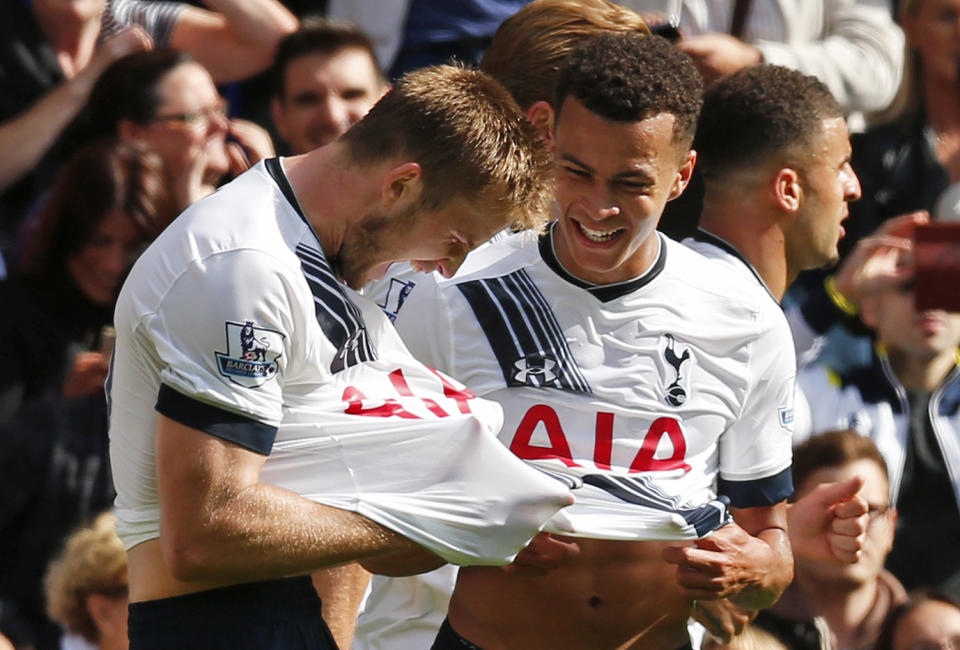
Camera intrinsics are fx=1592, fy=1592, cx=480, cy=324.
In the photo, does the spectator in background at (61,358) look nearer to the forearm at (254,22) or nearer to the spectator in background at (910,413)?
the forearm at (254,22)

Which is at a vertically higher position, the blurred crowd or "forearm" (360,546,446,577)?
"forearm" (360,546,446,577)

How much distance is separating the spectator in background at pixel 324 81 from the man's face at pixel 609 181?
2.48 metres

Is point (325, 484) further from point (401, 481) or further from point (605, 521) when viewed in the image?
point (605, 521)

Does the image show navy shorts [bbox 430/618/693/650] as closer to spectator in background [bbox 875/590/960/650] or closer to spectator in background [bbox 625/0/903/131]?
spectator in background [bbox 875/590/960/650]

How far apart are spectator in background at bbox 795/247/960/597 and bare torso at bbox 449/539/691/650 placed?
2.05 m

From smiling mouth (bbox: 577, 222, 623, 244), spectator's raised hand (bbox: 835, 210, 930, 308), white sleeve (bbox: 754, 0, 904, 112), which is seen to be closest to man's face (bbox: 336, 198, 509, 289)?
smiling mouth (bbox: 577, 222, 623, 244)

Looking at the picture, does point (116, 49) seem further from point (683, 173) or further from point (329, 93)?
point (683, 173)

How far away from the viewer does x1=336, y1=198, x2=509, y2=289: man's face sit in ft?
9.35

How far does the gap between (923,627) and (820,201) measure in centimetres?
169

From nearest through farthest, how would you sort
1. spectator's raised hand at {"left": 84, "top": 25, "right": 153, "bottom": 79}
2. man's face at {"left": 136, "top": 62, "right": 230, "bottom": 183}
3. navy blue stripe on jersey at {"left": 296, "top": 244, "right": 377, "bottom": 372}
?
Result: navy blue stripe on jersey at {"left": 296, "top": 244, "right": 377, "bottom": 372} → man's face at {"left": 136, "top": 62, "right": 230, "bottom": 183} → spectator's raised hand at {"left": 84, "top": 25, "right": 153, "bottom": 79}

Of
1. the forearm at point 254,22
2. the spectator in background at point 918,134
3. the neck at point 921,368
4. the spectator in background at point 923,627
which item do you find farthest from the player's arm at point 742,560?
the forearm at point 254,22

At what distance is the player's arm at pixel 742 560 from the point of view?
3340 mm

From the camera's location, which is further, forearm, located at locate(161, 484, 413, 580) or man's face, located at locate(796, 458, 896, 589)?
man's face, located at locate(796, 458, 896, 589)

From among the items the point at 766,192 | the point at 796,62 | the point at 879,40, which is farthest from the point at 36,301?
the point at 879,40
